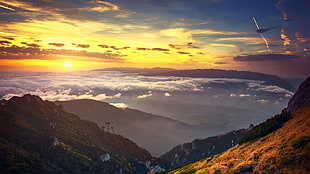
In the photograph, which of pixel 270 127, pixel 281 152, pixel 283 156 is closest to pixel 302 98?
pixel 270 127

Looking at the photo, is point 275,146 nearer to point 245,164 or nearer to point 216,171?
point 245,164

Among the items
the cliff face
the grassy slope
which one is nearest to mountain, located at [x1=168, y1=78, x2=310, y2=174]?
the grassy slope

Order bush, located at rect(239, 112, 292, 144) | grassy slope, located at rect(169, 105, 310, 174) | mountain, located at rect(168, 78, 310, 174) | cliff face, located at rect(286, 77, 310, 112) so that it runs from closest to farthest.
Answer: grassy slope, located at rect(169, 105, 310, 174), mountain, located at rect(168, 78, 310, 174), bush, located at rect(239, 112, 292, 144), cliff face, located at rect(286, 77, 310, 112)

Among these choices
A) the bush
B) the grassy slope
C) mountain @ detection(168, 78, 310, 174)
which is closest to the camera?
the grassy slope

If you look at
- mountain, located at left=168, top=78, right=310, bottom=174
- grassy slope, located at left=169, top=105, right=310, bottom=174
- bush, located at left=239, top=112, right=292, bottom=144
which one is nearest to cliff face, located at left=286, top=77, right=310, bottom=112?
mountain, located at left=168, top=78, right=310, bottom=174

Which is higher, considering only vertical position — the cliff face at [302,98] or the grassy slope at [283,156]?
the cliff face at [302,98]

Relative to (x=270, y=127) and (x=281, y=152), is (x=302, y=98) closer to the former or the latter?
(x=270, y=127)

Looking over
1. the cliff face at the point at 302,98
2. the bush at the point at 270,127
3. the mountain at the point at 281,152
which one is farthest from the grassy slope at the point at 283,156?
the cliff face at the point at 302,98

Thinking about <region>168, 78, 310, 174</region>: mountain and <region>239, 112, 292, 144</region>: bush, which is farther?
<region>239, 112, 292, 144</region>: bush

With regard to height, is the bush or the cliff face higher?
the cliff face

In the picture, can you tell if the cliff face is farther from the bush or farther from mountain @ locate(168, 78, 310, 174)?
the bush

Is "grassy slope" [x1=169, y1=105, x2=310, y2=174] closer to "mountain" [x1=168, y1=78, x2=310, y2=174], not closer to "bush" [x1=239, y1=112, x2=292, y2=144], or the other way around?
"mountain" [x1=168, y1=78, x2=310, y2=174]

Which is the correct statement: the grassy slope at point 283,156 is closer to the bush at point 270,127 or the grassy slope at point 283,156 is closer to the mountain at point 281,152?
the mountain at point 281,152

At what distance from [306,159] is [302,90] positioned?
54549 mm
